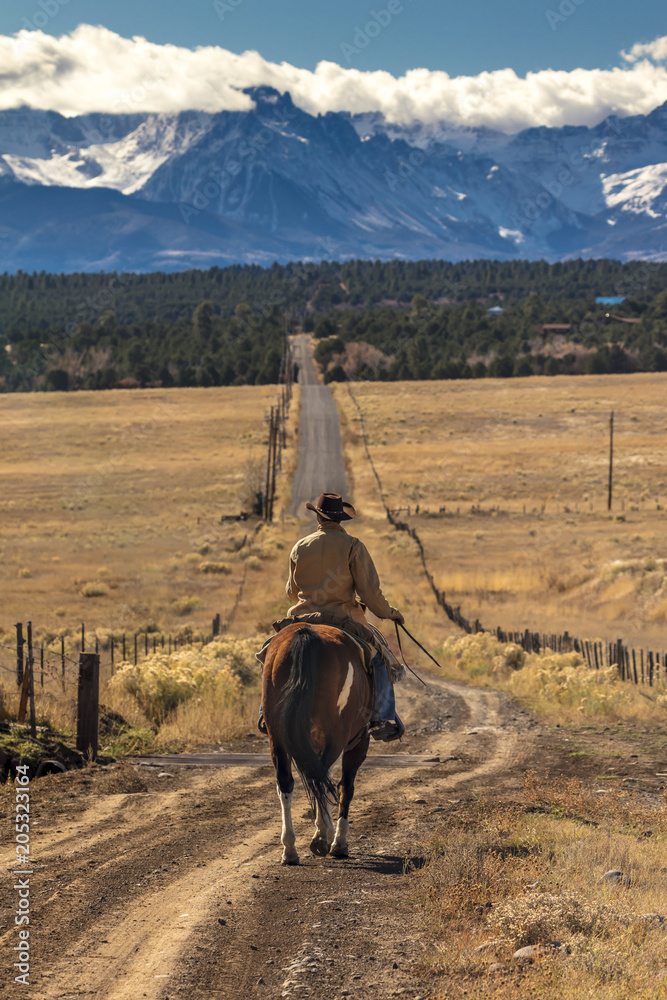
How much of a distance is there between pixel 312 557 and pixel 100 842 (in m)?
2.89

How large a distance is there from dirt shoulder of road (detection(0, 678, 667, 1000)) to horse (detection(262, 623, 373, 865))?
0.30 metres

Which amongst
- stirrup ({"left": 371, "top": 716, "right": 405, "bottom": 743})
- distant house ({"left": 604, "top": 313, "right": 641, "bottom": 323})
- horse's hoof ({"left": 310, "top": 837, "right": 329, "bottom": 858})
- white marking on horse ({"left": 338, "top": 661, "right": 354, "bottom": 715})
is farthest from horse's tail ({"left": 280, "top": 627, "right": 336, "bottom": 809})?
distant house ({"left": 604, "top": 313, "right": 641, "bottom": 323})

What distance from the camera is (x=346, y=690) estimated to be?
24.4 feet

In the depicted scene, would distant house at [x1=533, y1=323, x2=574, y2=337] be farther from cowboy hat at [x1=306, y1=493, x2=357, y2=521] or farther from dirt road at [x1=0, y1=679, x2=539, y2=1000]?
cowboy hat at [x1=306, y1=493, x2=357, y2=521]

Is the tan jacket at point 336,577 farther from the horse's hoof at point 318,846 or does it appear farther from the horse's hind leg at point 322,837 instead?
the horse's hoof at point 318,846

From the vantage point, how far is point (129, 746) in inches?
499

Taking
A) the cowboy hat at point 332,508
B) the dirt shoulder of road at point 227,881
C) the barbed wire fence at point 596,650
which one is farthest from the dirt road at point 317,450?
the cowboy hat at point 332,508

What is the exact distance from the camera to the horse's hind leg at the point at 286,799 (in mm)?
7152

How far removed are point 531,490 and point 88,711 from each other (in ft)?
218

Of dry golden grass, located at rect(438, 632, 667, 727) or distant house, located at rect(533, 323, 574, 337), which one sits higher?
distant house, located at rect(533, 323, 574, 337)

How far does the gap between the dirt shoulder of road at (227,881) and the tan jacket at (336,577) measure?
196 centimetres

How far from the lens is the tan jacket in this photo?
8219 millimetres

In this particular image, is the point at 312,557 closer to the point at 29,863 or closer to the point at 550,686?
the point at 29,863

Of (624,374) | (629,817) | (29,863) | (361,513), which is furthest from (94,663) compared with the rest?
(624,374)
